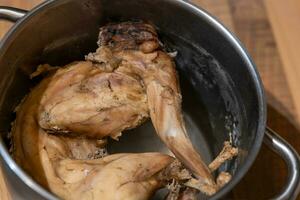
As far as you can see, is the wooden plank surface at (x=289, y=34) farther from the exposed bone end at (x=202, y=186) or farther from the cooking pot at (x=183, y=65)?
the exposed bone end at (x=202, y=186)

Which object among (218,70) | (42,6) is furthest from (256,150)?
(42,6)

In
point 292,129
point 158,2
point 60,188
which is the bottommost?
point 292,129

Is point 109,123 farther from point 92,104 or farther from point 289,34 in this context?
point 289,34

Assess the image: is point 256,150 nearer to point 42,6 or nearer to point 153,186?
point 153,186

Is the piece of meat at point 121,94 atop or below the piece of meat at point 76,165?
atop

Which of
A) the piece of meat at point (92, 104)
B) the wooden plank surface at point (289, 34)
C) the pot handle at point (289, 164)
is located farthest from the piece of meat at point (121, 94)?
the wooden plank surface at point (289, 34)

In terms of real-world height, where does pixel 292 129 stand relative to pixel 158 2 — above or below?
below

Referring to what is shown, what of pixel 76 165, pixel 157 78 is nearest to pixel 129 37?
pixel 157 78

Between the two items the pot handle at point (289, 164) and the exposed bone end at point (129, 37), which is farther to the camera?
the exposed bone end at point (129, 37)
